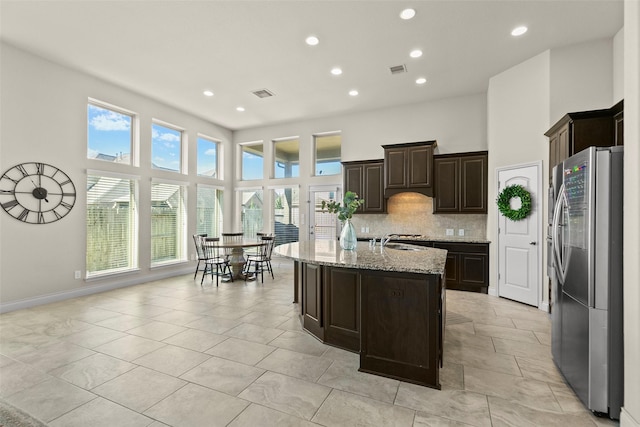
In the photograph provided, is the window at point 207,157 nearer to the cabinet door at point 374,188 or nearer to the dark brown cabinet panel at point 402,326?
the cabinet door at point 374,188

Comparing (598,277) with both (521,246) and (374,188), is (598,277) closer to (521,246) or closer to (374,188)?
(521,246)

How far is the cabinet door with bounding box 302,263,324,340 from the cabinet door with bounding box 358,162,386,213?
3.24 m

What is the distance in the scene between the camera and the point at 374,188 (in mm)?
6363

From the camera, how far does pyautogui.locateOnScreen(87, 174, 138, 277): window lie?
5262 millimetres

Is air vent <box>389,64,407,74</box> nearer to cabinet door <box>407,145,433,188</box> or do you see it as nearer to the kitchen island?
cabinet door <box>407,145,433,188</box>

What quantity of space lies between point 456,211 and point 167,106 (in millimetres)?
6229

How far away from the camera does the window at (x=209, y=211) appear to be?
7.44 metres

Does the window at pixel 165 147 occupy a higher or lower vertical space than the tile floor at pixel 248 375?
higher

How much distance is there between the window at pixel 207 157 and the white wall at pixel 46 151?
206cm

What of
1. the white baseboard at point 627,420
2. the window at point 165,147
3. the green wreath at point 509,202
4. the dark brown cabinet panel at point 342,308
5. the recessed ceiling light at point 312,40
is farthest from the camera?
the window at point 165,147

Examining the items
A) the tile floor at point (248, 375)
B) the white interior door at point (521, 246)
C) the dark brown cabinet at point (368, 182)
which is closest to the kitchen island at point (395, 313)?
the tile floor at point (248, 375)

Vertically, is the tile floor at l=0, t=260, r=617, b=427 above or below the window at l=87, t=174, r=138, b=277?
below

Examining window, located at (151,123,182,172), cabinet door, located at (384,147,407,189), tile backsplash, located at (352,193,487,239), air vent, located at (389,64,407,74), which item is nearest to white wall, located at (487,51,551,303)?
tile backsplash, located at (352,193,487,239)

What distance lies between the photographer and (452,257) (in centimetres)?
541
